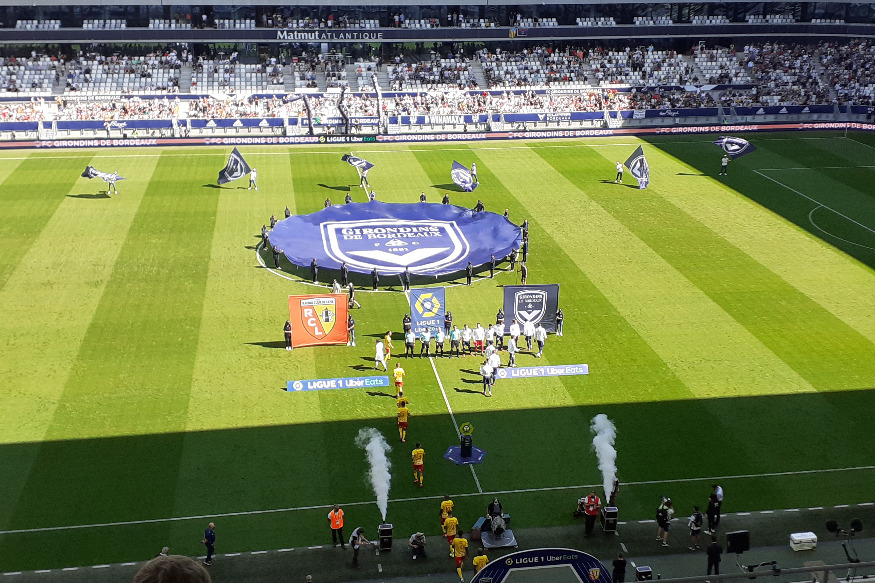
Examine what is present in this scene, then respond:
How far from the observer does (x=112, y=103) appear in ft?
257

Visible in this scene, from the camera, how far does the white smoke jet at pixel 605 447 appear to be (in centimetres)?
2719

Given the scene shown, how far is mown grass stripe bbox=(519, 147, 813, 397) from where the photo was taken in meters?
35.3

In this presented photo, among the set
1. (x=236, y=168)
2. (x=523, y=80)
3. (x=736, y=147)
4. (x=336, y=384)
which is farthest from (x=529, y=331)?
(x=523, y=80)

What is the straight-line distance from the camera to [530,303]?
3738 centimetres

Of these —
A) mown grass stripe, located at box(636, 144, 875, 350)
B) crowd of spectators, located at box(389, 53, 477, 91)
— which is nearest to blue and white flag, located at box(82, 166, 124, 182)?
crowd of spectators, located at box(389, 53, 477, 91)

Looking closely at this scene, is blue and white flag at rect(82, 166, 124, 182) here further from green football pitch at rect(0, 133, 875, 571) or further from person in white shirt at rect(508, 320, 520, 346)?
person in white shirt at rect(508, 320, 520, 346)

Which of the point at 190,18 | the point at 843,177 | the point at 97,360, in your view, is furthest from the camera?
the point at 190,18

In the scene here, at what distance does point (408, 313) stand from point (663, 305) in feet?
38.2

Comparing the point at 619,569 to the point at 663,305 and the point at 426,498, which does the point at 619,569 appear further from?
the point at 663,305

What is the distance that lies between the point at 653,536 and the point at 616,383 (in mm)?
9208

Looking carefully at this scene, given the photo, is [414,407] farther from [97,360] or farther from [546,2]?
[546,2]

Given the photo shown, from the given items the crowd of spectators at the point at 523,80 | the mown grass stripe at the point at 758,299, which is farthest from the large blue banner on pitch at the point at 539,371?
the crowd of spectators at the point at 523,80

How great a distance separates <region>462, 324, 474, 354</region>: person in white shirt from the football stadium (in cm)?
11

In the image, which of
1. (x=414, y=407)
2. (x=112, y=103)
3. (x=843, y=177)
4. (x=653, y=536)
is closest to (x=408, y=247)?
(x=414, y=407)
